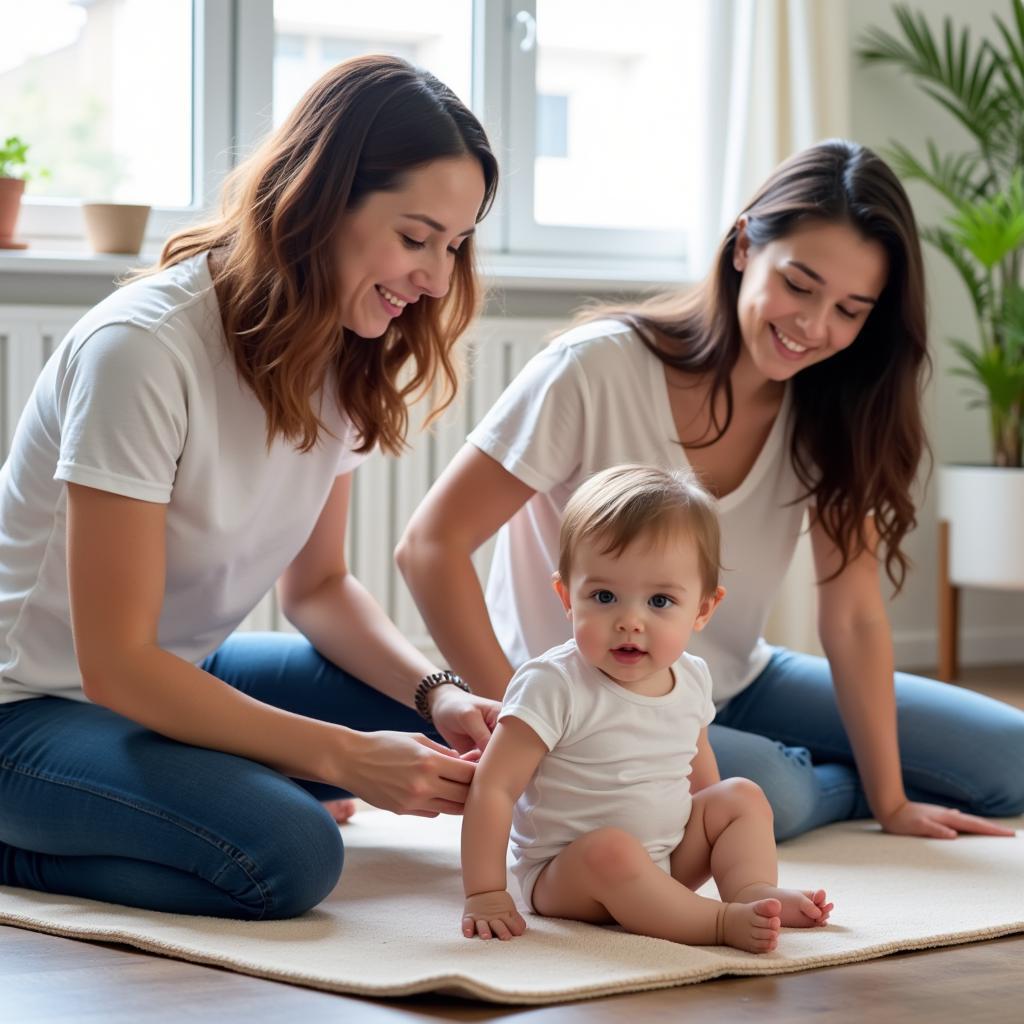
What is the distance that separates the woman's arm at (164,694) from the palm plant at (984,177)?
2.32 meters

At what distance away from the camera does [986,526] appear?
3.46 m

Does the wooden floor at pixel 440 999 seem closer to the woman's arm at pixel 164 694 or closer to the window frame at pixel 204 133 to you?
the woman's arm at pixel 164 694

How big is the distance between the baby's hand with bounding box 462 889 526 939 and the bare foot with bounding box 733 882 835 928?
0.74ft

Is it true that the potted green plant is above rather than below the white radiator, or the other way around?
above

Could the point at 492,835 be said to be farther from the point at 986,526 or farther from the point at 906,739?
the point at 986,526

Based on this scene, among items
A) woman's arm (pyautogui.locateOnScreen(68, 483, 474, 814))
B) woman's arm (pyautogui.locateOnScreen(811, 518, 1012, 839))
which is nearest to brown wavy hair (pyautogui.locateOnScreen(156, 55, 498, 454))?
woman's arm (pyautogui.locateOnScreen(68, 483, 474, 814))

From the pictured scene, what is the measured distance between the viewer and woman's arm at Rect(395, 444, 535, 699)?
1.88m

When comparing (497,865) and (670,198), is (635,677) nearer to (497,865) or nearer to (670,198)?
(497,865)

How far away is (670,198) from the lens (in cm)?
380

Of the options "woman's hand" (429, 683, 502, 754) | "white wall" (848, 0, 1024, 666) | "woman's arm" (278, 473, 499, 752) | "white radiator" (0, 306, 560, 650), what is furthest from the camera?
"white wall" (848, 0, 1024, 666)

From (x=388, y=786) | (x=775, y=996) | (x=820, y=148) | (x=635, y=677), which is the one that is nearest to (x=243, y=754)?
(x=388, y=786)

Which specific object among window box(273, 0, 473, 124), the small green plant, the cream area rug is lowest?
the cream area rug

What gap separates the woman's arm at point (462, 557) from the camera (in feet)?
6.17

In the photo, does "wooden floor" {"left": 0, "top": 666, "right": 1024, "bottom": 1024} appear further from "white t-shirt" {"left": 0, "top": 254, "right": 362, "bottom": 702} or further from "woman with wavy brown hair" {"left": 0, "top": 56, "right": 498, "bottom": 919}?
"white t-shirt" {"left": 0, "top": 254, "right": 362, "bottom": 702}
